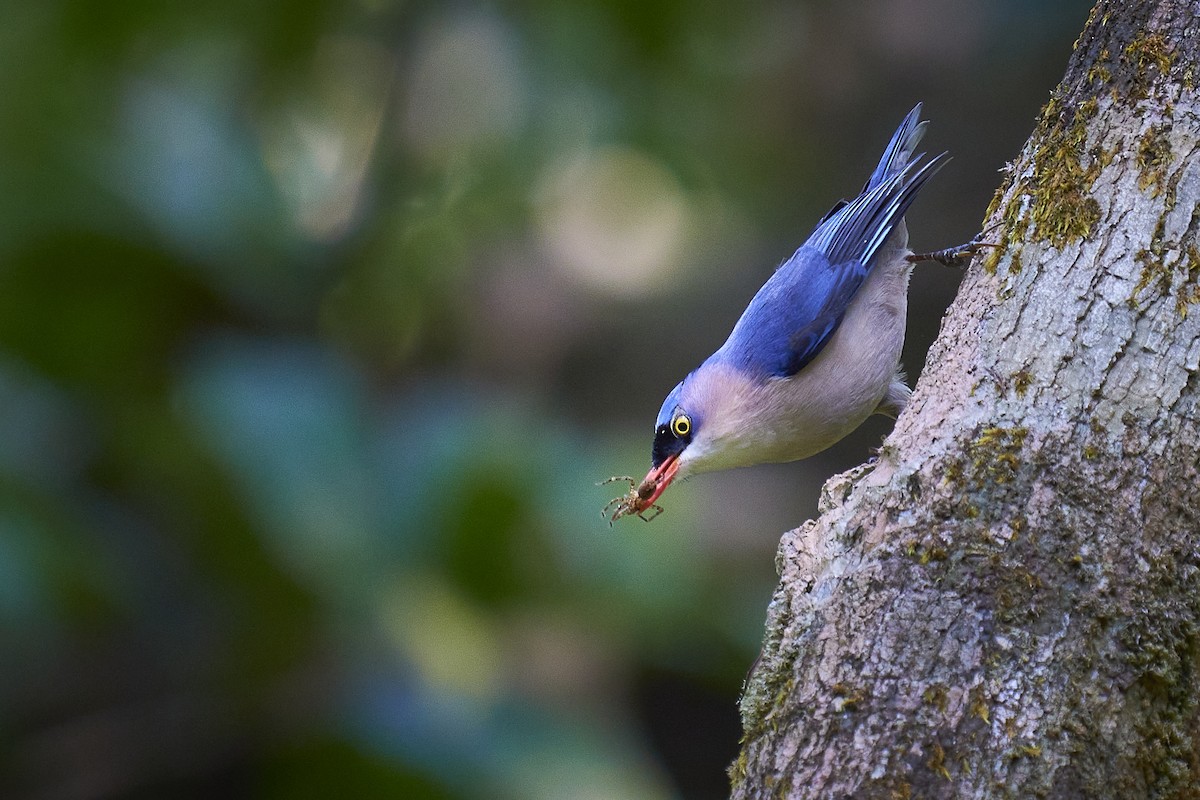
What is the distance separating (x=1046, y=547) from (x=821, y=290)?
179 cm

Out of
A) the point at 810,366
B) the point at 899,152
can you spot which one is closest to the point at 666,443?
the point at 810,366

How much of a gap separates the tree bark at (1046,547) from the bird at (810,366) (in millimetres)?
1120

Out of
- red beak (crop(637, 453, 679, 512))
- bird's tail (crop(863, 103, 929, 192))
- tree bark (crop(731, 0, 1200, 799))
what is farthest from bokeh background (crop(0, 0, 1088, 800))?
tree bark (crop(731, 0, 1200, 799))

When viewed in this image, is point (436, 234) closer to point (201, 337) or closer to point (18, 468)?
point (201, 337)

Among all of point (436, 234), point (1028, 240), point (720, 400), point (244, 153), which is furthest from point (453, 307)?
point (1028, 240)

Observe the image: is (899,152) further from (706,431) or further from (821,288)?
(706,431)

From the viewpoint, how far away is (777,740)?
274 cm

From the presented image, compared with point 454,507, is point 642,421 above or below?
above

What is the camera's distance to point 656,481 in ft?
13.6

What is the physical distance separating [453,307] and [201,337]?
346cm

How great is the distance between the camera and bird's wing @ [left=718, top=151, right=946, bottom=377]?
4137 millimetres

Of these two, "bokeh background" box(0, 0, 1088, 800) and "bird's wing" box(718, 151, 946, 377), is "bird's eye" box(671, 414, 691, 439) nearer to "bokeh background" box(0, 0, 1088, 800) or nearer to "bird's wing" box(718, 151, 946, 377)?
"bird's wing" box(718, 151, 946, 377)

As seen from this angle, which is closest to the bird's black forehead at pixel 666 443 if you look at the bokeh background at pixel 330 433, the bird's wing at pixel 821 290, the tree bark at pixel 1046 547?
the bird's wing at pixel 821 290

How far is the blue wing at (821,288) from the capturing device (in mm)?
4137
